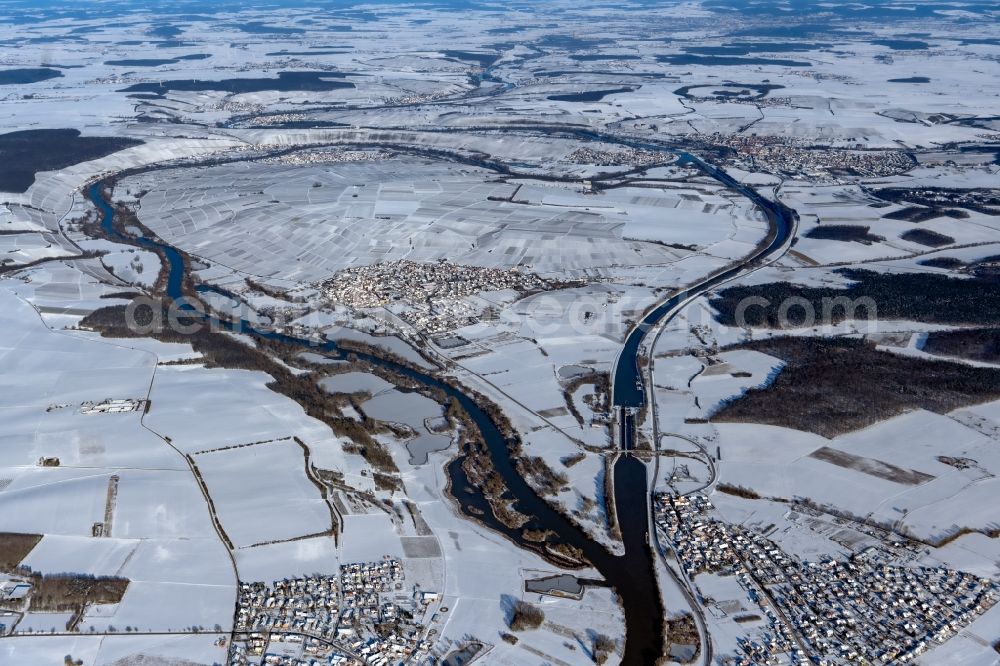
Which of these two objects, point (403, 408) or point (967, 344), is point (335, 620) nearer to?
point (403, 408)

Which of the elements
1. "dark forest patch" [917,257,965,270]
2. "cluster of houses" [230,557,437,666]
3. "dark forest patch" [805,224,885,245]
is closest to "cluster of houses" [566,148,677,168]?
"dark forest patch" [805,224,885,245]

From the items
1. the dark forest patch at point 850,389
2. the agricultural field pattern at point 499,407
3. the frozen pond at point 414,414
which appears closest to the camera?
the agricultural field pattern at point 499,407

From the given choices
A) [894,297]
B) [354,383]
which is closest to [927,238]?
[894,297]

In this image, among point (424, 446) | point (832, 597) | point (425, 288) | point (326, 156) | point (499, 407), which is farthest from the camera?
point (326, 156)

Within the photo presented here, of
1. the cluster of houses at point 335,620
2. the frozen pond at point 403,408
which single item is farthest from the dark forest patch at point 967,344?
the cluster of houses at point 335,620

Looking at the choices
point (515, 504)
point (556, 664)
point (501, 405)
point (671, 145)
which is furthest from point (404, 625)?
point (671, 145)

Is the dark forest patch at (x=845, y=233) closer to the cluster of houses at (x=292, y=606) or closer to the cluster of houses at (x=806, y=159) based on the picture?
the cluster of houses at (x=806, y=159)
